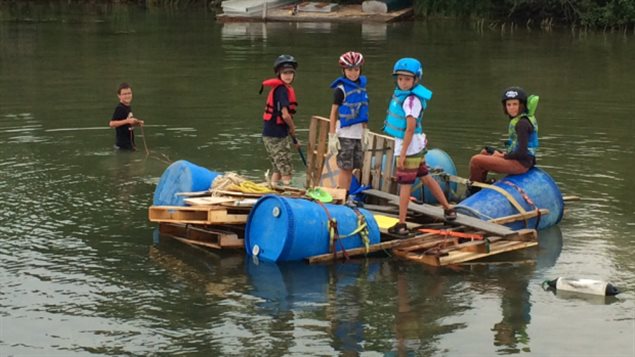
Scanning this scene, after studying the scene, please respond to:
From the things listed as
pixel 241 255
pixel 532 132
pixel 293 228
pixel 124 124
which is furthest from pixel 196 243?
pixel 124 124

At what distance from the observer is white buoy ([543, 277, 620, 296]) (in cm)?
972

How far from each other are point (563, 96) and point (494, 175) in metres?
7.29

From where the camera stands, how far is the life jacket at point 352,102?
472 inches

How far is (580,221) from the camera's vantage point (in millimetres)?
12320

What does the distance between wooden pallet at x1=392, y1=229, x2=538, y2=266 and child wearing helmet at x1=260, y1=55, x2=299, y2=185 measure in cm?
244

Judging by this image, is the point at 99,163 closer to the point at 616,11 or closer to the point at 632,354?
the point at 632,354

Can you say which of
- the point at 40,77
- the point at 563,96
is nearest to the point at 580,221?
the point at 563,96

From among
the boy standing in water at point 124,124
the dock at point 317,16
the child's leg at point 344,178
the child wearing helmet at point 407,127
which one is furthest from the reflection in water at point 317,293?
the dock at point 317,16

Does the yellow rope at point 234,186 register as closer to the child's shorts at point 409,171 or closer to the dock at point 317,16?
the child's shorts at point 409,171

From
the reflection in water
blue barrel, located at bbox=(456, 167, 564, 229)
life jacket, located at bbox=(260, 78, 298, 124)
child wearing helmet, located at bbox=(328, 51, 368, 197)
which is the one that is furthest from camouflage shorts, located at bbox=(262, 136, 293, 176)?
the reflection in water

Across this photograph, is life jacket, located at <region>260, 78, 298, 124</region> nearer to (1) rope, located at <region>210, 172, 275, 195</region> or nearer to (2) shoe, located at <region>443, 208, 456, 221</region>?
(1) rope, located at <region>210, 172, 275, 195</region>

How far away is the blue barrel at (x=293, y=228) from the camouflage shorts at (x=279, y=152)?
225 centimetres

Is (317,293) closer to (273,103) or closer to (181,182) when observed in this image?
(181,182)

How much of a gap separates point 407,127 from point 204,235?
2.26 meters
